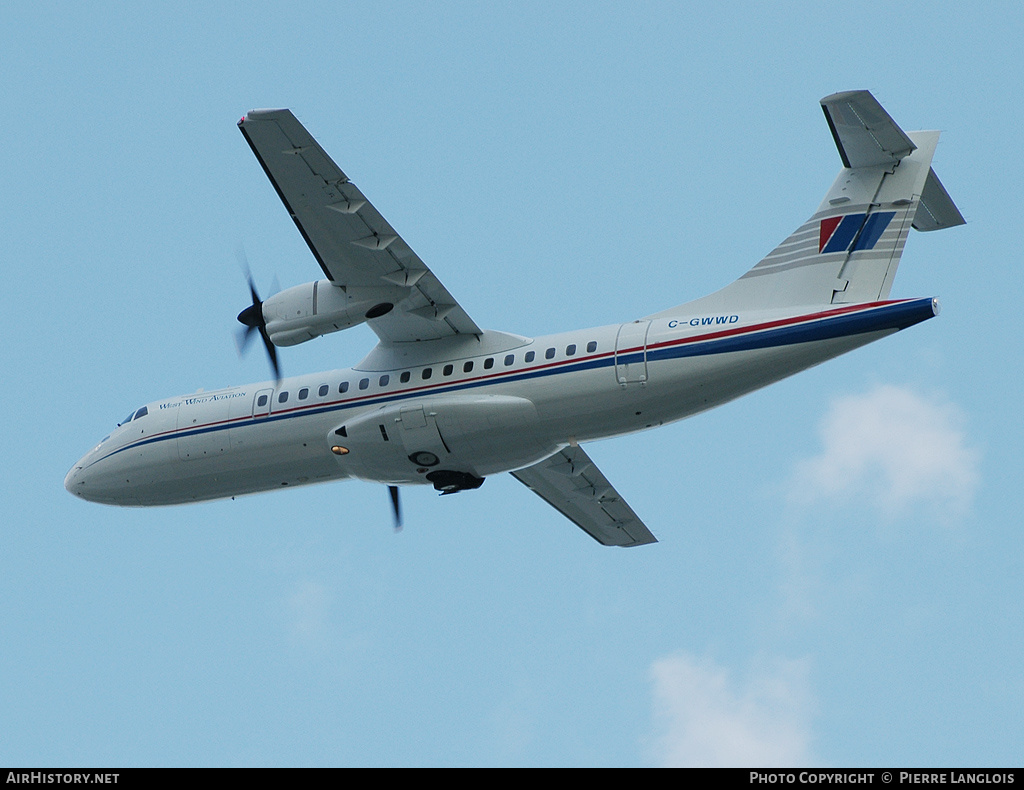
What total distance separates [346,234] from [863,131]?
906 cm

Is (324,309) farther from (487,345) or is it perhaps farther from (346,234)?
(487,345)

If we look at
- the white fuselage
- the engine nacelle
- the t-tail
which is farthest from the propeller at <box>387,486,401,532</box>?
the t-tail

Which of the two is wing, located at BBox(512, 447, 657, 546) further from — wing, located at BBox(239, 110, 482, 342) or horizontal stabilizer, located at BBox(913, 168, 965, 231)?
horizontal stabilizer, located at BBox(913, 168, 965, 231)

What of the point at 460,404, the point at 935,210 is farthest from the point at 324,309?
the point at 935,210

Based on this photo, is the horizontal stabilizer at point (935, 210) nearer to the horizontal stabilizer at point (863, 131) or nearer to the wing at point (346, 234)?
the horizontal stabilizer at point (863, 131)

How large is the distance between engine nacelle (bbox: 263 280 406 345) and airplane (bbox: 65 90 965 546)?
0.12 feet

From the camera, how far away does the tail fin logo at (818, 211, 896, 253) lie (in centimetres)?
2262

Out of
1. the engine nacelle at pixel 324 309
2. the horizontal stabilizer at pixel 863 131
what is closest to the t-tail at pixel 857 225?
the horizontal stabilizer at pixel 863 131

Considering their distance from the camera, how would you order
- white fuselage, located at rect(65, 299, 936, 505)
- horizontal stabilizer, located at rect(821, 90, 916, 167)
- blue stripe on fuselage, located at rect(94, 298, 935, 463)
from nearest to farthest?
horizontal stabilizer, located at rect(821, 90, 916, 167)
blue stripe on fuselage, located at rect(94, 298, 935, 463)
white fuselage, located at rect(65, 299, 936, 505)

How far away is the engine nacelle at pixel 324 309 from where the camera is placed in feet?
78.2

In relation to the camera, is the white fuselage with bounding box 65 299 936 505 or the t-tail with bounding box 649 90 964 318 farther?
the white fuselage with bounding box 65 299 936 505

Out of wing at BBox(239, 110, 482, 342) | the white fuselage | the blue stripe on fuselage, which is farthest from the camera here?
the white fuselage

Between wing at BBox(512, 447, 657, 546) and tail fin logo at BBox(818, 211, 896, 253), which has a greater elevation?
tail fin logo at BBox(818, 211, 896, 253)

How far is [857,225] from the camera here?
22812mm
